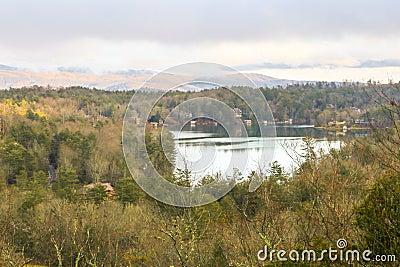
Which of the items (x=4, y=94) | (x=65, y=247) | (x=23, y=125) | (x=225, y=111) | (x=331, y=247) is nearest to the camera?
(x=331, y=247)

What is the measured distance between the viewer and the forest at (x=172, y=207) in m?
4.52

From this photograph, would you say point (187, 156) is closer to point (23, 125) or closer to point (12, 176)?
point (12, 176)

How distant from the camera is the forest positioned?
14.8 ft

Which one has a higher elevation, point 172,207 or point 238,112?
point 238,112

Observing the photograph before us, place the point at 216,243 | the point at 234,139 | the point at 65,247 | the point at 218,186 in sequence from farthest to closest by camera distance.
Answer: the point at 65,247 < the point at 216,243 < the point at 234,139 < the point at 218,186

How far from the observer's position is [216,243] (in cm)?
779

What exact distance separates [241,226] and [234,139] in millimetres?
2052

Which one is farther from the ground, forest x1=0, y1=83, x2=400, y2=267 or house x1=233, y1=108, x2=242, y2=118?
house x1=233, y1=108, x2=242, y2=118

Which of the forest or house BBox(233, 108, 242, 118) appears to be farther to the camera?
house BBox(233, 108, 242, 118)

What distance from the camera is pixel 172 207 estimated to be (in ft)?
38.0

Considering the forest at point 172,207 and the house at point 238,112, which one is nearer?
the forest at point 172,207

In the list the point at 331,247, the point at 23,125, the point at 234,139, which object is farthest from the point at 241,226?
the point at 23,125

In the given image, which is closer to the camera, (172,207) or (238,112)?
(238,112)

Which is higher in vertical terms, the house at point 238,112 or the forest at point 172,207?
the house at point 238,112
